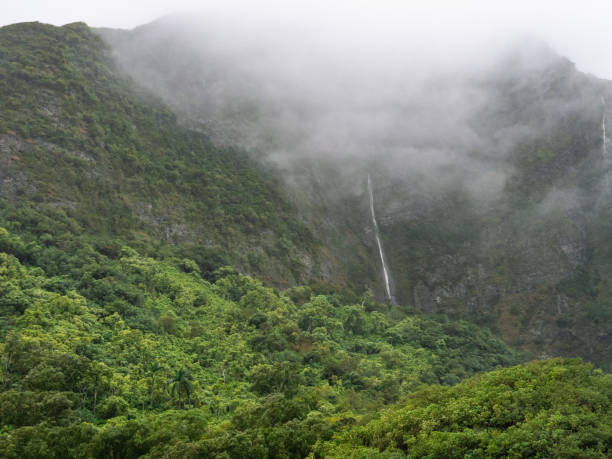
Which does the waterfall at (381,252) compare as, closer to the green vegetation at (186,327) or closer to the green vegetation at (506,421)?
the green vegetation at (186,327)

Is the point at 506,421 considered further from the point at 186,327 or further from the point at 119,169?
the point at 119,169

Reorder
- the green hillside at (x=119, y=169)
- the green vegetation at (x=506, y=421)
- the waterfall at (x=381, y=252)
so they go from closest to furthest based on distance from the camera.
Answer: the green vegetation at (x=506, y=421) → the green hillside at (x=119, y=169) → the waterfall at (x=381, y=252)

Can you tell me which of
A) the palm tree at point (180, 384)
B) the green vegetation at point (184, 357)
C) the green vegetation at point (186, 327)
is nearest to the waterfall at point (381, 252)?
the green vegetation at point (186, 327)

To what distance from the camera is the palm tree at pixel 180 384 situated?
118 ft

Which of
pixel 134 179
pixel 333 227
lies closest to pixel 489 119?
pixel 333 227

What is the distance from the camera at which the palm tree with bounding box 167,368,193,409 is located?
118 feet

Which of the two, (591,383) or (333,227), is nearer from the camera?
(591,383)

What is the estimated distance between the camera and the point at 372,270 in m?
96.1

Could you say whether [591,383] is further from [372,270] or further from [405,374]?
[372,270]

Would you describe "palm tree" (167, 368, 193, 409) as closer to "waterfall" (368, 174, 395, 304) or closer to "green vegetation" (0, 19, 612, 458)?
"green vegetation" (0, 19, 612, 458)

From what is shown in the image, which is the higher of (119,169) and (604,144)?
(604,144)

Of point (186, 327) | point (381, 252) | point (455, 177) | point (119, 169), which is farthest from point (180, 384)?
point (455, 177)

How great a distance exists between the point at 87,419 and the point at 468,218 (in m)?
92.6

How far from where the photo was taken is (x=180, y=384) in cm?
3631
